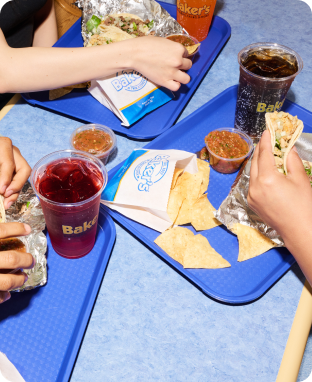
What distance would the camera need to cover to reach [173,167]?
4.18 ft

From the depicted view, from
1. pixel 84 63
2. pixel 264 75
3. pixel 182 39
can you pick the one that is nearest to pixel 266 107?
pixel 264 75

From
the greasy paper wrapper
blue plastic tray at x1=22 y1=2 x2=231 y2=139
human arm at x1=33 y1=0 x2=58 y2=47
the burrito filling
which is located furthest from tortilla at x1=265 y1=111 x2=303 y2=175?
human arm at x1=33 y1=0 x2=58 y2=47

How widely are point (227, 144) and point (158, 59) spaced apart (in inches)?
20.4

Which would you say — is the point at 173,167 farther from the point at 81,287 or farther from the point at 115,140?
the point at 81,287

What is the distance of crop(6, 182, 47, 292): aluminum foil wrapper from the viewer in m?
1.06

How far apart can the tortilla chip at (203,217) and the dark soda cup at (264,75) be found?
45 centimetres

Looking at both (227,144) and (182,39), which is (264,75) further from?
(182,39)

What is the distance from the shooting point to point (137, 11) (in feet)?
6.04

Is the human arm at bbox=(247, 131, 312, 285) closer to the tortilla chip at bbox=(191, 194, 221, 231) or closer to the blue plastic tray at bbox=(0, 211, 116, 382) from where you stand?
the tortilla chip at bbox=(191, 194, 221, 231)

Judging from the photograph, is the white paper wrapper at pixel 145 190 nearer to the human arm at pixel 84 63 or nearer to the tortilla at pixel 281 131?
the tortilla at pixel 281 131

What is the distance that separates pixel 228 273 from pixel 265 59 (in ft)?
2.86

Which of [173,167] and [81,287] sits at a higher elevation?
[173,167]

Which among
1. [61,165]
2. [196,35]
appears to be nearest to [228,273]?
[61,165]

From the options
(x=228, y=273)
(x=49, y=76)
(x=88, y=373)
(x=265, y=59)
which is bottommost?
(x=88, y=373)
